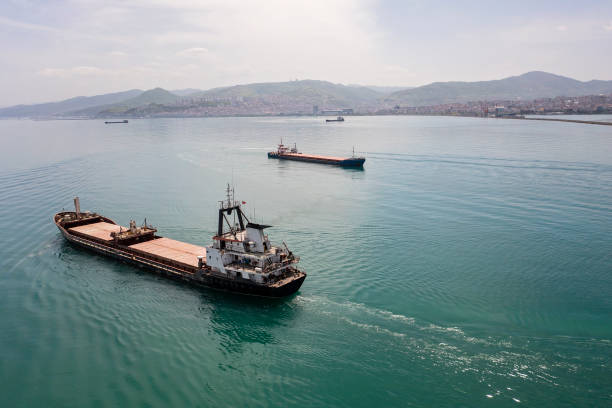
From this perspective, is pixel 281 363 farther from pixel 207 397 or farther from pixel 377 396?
pixel 377 396

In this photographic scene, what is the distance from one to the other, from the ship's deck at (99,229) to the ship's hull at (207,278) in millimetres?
2330

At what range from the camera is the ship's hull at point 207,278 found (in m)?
29.6

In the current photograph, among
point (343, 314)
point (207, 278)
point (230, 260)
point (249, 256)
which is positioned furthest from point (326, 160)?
point (343, 314)

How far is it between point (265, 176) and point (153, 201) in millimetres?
30622

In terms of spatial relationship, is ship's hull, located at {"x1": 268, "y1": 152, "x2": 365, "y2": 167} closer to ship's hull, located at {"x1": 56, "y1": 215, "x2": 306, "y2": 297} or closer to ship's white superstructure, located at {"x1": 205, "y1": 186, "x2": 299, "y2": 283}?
ship's white superstructure, located at {"x1": 205, "y1": 186, "x2": 299, "y2": 283}

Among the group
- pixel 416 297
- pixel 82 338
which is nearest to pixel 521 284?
pixel 416 297

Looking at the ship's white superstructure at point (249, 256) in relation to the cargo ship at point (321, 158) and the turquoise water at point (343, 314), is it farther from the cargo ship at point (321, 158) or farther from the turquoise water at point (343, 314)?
the cargo ship at point (321, 158)

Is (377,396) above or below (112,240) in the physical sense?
below

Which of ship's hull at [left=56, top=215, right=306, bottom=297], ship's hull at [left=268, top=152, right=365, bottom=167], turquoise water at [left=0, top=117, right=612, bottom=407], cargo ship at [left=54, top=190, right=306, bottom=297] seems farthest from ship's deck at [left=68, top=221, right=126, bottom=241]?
Answer: ship's hull at [left=268, top=152, right=365, bottom=167]

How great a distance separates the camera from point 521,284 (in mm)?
31500

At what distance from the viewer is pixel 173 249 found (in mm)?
38656

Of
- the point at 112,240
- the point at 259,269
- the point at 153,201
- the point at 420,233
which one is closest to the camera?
the point at 259,269

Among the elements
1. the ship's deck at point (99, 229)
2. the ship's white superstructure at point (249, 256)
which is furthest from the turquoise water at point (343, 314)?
the ship's deck at point (99, 229)

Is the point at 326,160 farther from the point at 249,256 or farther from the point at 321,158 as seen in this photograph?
the point at 249,256
